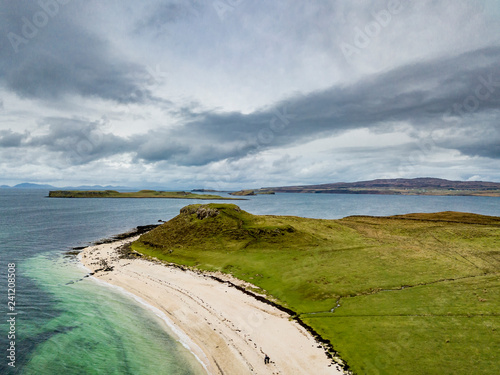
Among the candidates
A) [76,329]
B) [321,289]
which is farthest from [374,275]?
[76,329]

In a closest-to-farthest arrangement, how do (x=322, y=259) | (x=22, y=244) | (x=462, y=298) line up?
(x=462, y=298)
(x=322, y=259)
(x=22, y=244)

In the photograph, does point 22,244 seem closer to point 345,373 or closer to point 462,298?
point 345,373

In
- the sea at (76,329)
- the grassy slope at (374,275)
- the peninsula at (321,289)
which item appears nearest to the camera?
the grassy slope at (374,275)

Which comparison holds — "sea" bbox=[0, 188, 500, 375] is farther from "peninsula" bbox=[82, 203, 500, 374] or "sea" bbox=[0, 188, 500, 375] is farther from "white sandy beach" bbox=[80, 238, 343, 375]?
"peninsula" bbox=[82, 203, 500, 374]

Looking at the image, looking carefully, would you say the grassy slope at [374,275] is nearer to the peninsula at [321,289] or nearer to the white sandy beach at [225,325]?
the peninsula at [321,289]

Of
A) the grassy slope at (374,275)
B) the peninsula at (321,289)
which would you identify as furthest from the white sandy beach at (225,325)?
the grassy slope at (374,275)

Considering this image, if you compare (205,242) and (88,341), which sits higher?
(205,242)

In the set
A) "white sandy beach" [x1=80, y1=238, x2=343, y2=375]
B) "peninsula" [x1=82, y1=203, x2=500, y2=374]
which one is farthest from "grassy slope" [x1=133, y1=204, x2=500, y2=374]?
"white sandy beach" [x1=80, y1=238, x2=343, y2=375]

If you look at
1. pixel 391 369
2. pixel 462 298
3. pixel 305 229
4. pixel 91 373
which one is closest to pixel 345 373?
pixel 391 369
